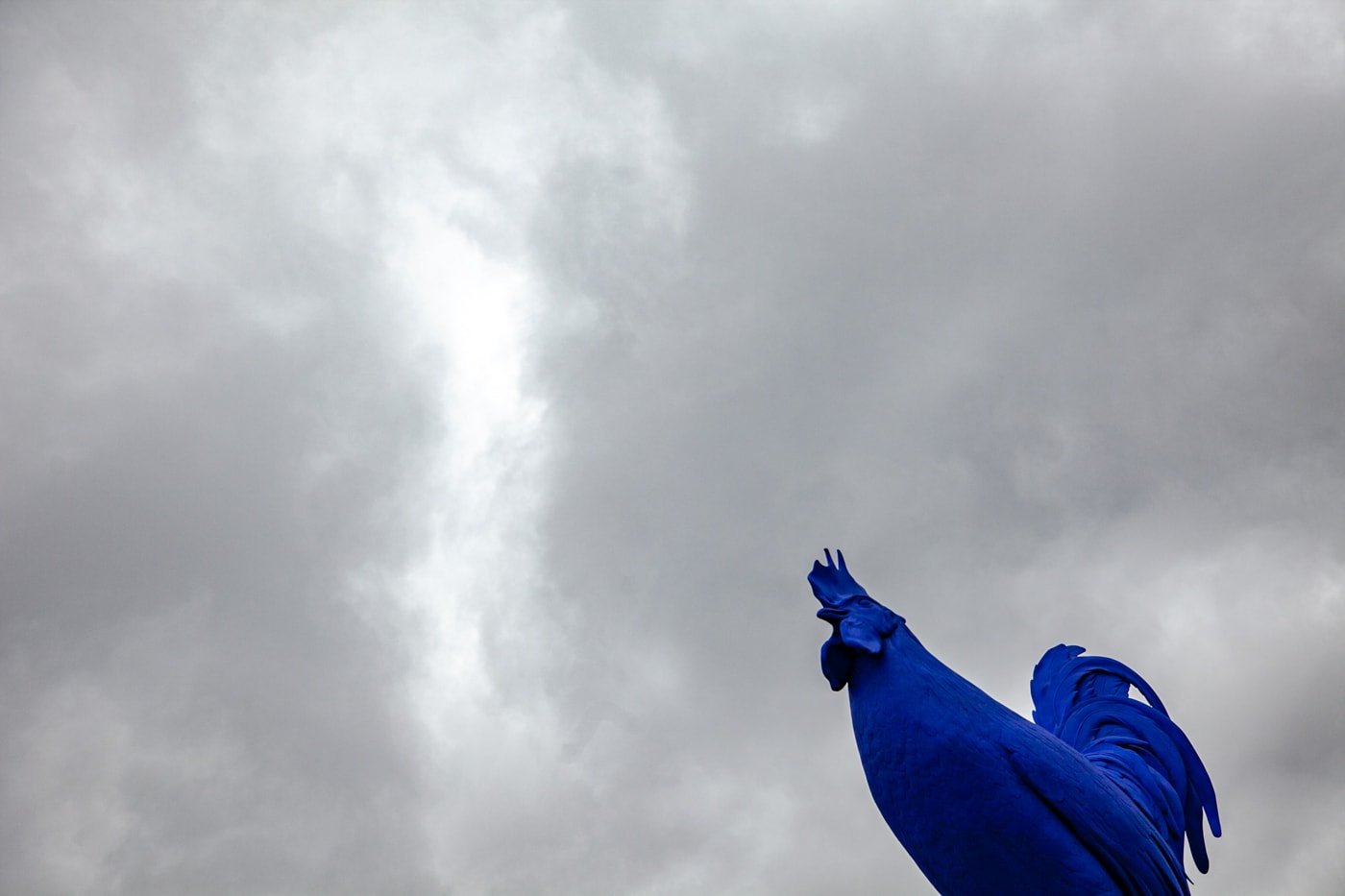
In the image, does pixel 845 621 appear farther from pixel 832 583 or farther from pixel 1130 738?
pixel 1130 738

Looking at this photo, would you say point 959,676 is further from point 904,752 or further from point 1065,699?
point 1065,699

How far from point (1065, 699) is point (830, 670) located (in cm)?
347

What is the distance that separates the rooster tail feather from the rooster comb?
2356 millimetres

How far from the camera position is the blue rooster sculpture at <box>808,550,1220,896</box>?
19.2ft

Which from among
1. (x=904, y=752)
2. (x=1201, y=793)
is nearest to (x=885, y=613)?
(x=904, y=752)

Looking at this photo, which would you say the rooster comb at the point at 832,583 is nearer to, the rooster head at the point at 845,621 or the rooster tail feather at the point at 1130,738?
the rooster head at the point at 845,621

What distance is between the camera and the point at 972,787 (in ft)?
19.1

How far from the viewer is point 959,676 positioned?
649 centimetres

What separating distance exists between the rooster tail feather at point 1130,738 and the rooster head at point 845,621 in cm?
220

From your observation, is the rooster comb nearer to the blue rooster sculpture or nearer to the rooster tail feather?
the blue rooster sculpture

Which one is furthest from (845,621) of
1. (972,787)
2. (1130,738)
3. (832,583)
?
(1130,738)

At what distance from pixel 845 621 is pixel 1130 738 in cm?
340

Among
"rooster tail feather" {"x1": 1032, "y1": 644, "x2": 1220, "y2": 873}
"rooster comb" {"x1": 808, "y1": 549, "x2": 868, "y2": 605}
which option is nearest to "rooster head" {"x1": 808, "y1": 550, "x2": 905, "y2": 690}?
"rooster comb" {"x1": 808, "y1": 549, "x2": 868, "y2": 605}

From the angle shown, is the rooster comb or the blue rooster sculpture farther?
the rooster comb
